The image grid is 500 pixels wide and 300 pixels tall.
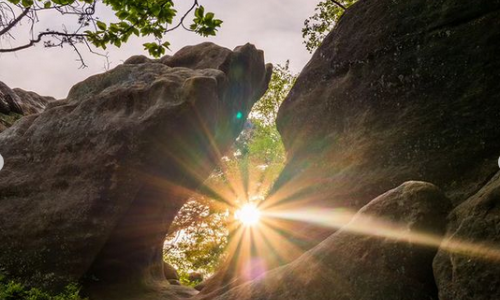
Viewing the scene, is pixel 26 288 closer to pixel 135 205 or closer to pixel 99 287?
pixel 99 287

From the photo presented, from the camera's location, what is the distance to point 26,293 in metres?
9.97

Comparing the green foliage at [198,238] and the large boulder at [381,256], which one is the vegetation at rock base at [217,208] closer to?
the green foliage at [198,238]

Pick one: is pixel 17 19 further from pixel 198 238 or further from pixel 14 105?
pixel 198 238

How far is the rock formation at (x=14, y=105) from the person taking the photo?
18.2m

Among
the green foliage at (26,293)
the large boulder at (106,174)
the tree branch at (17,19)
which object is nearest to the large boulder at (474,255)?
the tree branch at (17,19)

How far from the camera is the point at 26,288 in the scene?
10.4 m

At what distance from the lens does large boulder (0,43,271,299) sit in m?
11.0

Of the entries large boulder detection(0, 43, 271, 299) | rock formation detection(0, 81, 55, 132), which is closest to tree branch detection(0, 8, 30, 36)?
large boulder detection(0, 43, 271, 299)

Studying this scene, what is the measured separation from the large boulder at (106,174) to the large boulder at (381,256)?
23.8 ft

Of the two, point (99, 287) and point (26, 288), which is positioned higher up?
point (26, 288)

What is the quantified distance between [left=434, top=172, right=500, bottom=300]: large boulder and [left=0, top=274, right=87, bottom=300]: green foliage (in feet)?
29.4

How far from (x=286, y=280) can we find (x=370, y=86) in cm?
506

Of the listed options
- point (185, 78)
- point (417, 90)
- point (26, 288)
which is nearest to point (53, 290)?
point (26, 288)

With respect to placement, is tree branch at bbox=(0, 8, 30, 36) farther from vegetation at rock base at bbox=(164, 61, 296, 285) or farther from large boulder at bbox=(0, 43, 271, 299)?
vegetation at rock base at bbox=(164, 61, 296, 285)
